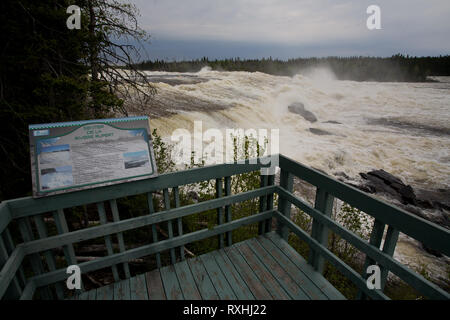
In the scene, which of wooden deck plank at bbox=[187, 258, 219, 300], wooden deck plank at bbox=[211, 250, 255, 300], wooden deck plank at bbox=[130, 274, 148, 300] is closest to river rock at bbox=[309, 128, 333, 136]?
wooden deck plank at bbox=[211, 250, 255, 300]

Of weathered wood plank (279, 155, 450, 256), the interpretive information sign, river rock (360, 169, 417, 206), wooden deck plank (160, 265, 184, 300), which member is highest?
the interpretive information sign

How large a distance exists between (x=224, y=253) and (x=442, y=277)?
5253 mm

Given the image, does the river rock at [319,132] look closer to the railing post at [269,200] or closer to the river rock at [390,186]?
the river rock at [390,186]

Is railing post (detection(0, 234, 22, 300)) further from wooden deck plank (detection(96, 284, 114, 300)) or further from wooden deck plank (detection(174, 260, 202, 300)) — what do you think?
wooden deck plank (detection(174, 260, 202, 300))

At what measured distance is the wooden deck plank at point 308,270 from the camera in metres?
2.62

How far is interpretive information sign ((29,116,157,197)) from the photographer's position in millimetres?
2199

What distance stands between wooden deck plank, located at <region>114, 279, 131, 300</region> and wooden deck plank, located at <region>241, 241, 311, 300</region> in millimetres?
1337

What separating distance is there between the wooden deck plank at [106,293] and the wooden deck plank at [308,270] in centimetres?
186

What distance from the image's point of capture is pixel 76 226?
4445mm

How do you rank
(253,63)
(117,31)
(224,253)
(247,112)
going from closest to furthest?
(224,253) < (117,31) < (247,112) < (253,63)

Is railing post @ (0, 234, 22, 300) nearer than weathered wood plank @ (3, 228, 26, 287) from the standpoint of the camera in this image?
Yes

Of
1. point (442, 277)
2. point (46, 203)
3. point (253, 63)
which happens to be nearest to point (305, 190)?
point (442, 277)

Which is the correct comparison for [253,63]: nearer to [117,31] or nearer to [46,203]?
[117,31]

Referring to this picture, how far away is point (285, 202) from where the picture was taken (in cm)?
326
